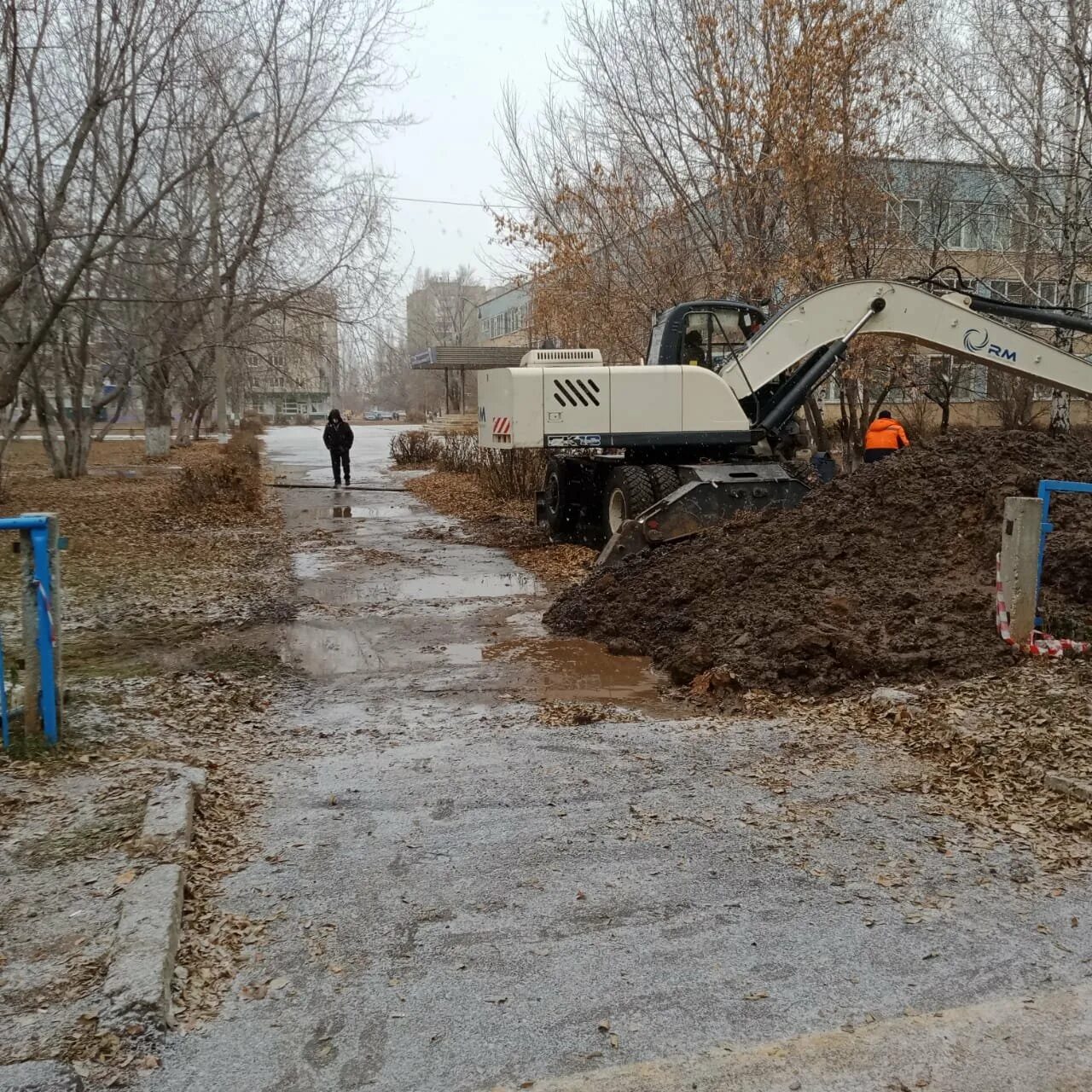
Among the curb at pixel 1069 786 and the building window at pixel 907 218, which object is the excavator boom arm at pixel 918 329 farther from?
the building window at pixel 907 218

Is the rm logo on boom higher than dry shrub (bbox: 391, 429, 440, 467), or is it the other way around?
the rm logo on boom

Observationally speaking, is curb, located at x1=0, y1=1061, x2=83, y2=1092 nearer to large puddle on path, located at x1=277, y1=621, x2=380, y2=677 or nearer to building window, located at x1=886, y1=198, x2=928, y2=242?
large puddle on path, located at x1=277, y1=621, x2=380, y2=677

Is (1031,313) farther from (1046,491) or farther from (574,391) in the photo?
(1046,491)

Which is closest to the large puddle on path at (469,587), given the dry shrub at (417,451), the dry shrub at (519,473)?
the dry shrub at (519,473)

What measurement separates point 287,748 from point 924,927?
11.5 ft

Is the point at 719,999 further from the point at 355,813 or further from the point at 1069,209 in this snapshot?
the point at 1069,209

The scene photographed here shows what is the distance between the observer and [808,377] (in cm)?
1184

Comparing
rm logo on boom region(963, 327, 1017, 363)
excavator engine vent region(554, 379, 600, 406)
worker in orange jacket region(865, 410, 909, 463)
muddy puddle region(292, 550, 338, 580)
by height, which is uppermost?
rm logo on boom region(963, 327, 1017, 363)

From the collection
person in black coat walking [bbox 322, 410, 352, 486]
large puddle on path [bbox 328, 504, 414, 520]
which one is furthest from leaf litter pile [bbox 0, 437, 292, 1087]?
person in black coat walking [bbox 322, 410, 352, 486]

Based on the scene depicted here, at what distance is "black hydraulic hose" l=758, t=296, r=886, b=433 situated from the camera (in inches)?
453

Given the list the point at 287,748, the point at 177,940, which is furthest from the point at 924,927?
the point at 287,748

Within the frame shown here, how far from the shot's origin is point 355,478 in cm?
2691

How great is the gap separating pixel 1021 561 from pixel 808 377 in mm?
5606

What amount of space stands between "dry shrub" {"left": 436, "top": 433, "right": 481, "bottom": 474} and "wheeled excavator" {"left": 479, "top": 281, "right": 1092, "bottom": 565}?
39.4 ft
